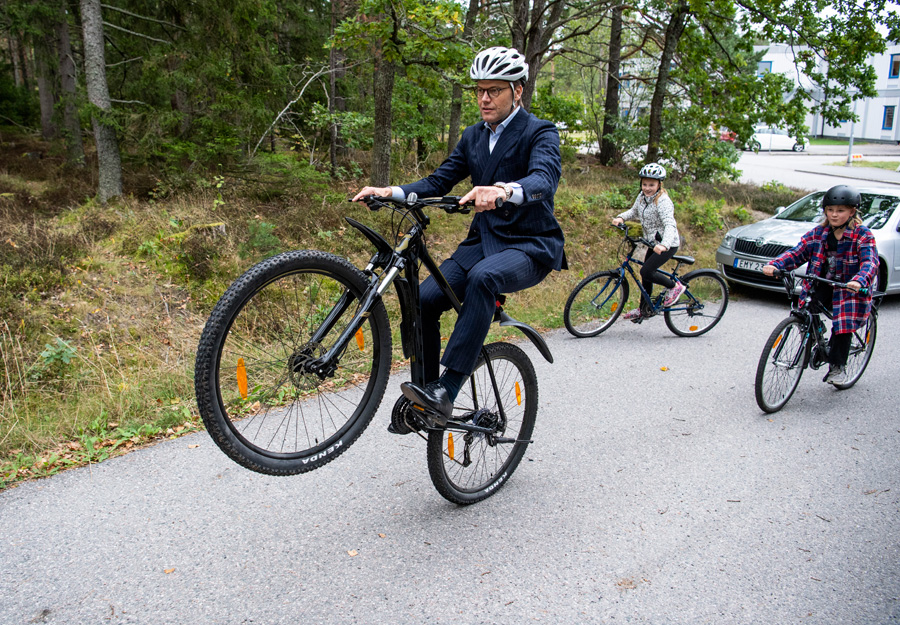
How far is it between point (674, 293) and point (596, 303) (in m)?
1.03

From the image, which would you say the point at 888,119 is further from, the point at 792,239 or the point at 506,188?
the point at 506,188

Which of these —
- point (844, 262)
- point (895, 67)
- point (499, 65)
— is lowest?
point (844, 262)

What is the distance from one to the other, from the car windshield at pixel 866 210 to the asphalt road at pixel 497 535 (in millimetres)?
6286

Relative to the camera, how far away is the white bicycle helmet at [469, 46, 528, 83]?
334 cm

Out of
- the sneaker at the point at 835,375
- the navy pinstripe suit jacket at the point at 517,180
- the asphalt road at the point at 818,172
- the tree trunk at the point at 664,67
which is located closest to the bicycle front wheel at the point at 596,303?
the sneaker at the point at 835,375

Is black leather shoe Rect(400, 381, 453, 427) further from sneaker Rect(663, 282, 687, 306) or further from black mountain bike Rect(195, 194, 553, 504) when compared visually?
sneaker Rect(663, 282, 687, 306)

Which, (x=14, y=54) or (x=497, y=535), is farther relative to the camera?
(x=14, y=54)

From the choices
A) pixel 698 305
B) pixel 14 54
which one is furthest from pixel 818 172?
pixel 14 54

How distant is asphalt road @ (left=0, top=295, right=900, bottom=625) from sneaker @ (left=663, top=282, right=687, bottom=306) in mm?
3006

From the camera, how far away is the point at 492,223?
11.7 ft

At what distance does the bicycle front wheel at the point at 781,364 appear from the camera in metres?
5.50

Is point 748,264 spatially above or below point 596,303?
above

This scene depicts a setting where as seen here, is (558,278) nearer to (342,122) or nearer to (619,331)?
(619,331)

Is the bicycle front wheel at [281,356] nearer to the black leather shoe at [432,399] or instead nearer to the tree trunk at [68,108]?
the black leather shoe at [432,399]
